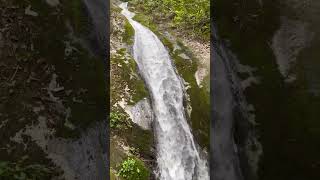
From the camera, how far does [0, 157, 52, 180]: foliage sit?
431 cm

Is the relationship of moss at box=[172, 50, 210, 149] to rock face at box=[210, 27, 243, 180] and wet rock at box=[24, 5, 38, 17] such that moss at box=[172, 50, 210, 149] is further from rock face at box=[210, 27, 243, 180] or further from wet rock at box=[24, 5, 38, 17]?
wet rock at box=[24, 5, 38, 17]

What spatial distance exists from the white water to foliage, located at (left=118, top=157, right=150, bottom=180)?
572mm

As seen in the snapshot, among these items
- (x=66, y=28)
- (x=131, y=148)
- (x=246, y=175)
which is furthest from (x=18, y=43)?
(x=131, y=148)

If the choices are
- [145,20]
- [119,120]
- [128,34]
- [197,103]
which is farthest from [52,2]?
[145,20]

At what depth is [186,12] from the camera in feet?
37.8

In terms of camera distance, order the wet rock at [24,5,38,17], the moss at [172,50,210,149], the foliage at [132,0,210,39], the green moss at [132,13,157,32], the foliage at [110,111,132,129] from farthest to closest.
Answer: the foliage at [132,0,210,39] → the green moss at [132,13,157,32] → the moss at [172,50,210,149] → the foliage at [110,111,132,129] → the wet rock at [24,5,38,17]

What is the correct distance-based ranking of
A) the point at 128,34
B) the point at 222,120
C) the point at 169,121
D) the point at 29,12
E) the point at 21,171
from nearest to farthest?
the point at 21,171 → the point at 29,12 → the point at 222,120 → the point at 169,121 → the point at 128,34

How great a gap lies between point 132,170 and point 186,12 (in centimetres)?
604

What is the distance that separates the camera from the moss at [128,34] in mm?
9680

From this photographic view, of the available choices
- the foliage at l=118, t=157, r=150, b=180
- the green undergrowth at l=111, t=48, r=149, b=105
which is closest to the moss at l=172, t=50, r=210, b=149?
the green undergrowth at l=111, t=48, r=149, b=105

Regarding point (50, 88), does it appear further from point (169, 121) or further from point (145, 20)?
point (145, 20)

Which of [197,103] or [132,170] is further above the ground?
[197,103]

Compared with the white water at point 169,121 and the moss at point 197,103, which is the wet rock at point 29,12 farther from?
the moss at point 197,103

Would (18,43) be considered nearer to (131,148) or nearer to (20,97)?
(20,97)
